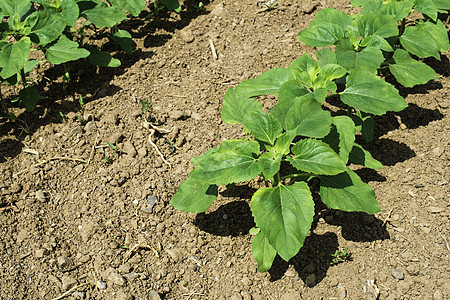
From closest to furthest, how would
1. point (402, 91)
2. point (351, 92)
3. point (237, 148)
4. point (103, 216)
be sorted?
point (237, 148), point (351, 92), point (103, 216), point (402, 91)

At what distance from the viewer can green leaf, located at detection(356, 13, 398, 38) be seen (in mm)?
4051

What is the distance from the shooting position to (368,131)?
399 centimetres

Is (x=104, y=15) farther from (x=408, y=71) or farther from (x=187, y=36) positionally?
(x=408, y=71)

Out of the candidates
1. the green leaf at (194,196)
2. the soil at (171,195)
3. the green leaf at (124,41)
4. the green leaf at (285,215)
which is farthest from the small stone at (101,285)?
the green leaf at (124,41)

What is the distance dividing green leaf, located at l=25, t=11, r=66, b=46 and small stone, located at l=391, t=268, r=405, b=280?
3.71 m

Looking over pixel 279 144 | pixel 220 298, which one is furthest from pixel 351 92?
pixel 220 298

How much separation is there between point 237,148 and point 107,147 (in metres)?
1.66

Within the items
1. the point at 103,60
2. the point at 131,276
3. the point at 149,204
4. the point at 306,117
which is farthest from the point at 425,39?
the point at 131,276

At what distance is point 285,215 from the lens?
2.98 m

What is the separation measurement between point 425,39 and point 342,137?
1743mm

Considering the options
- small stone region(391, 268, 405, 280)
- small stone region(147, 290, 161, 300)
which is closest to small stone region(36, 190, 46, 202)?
small stone region(147, 290, 161, 300)

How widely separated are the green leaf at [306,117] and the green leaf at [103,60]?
2.28 m

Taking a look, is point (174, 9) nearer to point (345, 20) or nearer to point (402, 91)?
point (345, 20)

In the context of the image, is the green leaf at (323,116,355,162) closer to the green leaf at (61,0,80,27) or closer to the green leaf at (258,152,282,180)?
the green leaf at (258,152,282,180)
